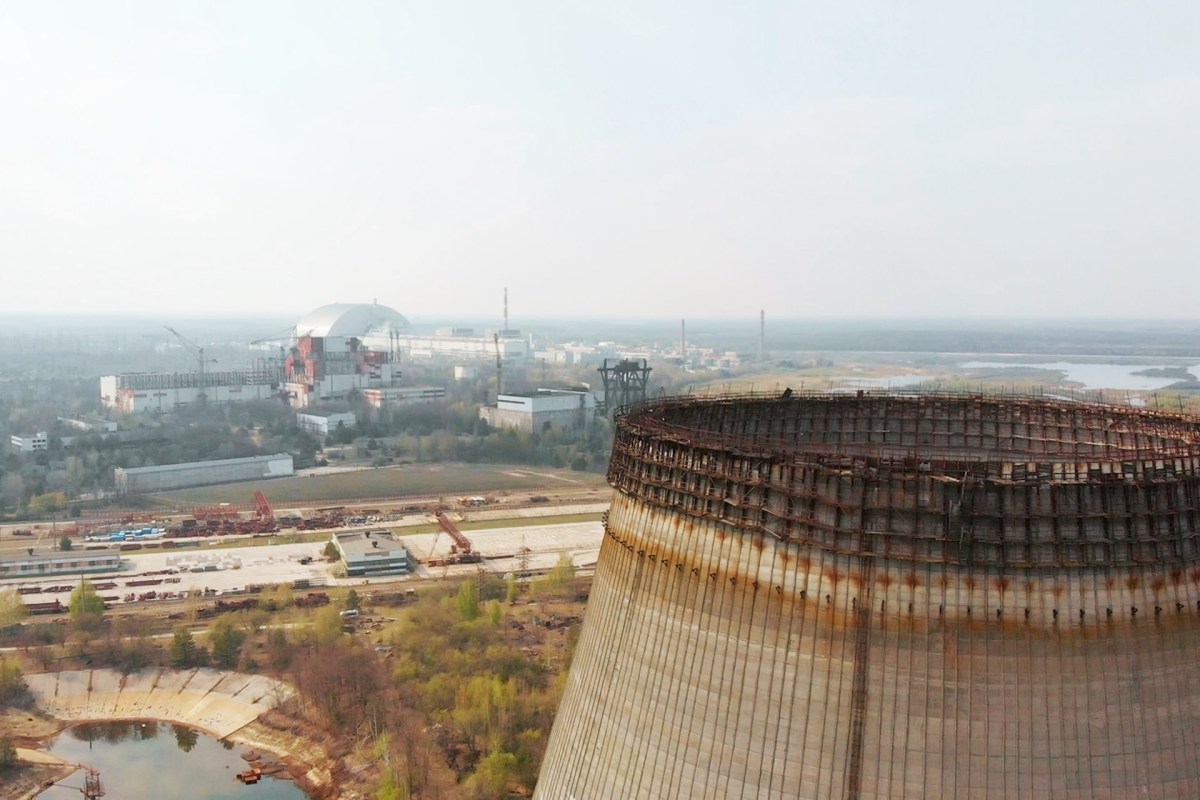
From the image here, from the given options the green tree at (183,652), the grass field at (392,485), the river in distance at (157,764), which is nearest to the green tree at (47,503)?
the grass field at (392,485)

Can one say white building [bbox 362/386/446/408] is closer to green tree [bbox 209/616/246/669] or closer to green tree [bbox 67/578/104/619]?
green tree [bbox 67/578/104/619]

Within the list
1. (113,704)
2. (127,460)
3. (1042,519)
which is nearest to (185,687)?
(113,704)

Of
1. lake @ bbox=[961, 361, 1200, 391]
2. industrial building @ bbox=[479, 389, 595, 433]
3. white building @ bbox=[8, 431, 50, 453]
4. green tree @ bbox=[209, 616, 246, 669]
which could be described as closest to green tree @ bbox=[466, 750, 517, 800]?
green tree @ bbox=[209, 616, 246, 669]

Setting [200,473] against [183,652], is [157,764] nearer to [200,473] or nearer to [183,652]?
[183,652]

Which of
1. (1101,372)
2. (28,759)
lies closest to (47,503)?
(28,759)

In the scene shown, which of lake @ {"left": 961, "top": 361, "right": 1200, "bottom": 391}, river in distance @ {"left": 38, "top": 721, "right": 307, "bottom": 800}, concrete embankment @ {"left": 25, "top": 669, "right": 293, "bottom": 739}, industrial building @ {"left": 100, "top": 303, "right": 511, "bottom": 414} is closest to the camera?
river in distance @ {"left": 38, "top": 721, "right": 307, "bottom": 800}

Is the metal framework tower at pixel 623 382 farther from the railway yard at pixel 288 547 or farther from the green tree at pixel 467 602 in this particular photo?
the green tree at pixel 467 602

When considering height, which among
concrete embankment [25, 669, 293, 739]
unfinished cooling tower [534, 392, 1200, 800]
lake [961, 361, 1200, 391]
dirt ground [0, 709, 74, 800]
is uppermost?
unfinished cooling tower [534, 392, 1200, 800]
